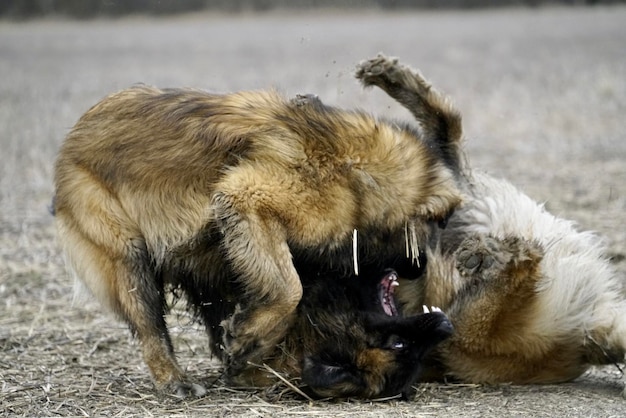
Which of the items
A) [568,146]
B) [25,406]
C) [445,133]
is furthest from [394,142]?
[568,146]

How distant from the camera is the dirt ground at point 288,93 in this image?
4.30m

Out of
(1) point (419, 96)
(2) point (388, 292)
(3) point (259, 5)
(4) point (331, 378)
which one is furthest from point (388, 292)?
(3) point (259, 5)

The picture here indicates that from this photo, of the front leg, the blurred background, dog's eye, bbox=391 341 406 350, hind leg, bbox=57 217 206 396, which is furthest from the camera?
the blurred background

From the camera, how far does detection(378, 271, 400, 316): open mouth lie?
178 inches

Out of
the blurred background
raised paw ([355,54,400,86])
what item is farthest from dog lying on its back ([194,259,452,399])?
the blurred background

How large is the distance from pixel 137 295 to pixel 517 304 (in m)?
1.77

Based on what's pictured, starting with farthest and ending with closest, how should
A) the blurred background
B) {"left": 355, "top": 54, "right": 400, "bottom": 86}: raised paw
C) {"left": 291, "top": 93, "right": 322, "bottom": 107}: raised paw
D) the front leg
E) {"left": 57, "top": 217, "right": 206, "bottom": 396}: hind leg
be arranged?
1. the blurred background
2. {"left": 355, "top": 54, "right": 400, "bottom": 86}: raised paw
3. {"left": 291, "top": 93, "right": 322, "bottom": 107}: raised paw
4. {"left": 57, "top": 217, "right": 206, "bottom": 396}: hind leg
5. the front leg

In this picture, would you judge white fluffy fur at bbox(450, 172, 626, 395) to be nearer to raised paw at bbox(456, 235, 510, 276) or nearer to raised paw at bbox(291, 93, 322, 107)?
raised paw at bbox(456, 235, 510, 276)

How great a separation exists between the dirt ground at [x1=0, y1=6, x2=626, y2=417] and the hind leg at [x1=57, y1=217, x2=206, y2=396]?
0.44 ft

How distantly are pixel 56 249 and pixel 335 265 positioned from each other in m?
3.39

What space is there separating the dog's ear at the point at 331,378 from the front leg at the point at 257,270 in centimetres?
22

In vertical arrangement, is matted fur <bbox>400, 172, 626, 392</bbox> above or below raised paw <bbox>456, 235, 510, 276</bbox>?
below

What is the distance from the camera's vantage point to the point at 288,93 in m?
4.87

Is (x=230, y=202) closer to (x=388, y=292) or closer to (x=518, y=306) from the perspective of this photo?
(x=388, y=292)
